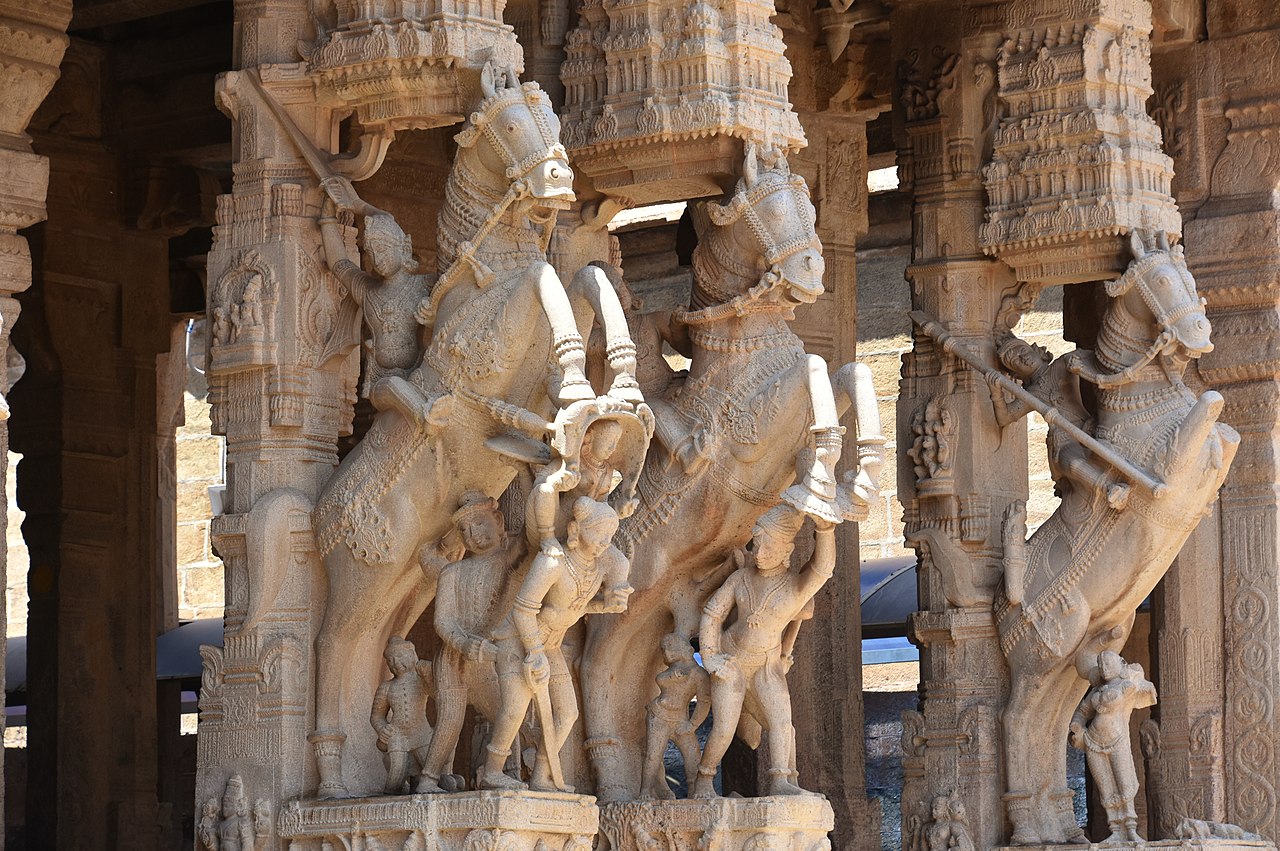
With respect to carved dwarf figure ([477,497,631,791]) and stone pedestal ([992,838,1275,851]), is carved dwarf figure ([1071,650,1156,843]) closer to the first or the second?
stone pedestal ([992,838,1275,851])

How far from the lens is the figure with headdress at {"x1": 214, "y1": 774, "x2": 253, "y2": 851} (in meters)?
10.2

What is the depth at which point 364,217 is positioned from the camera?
10.7 metres

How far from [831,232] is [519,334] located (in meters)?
5.66

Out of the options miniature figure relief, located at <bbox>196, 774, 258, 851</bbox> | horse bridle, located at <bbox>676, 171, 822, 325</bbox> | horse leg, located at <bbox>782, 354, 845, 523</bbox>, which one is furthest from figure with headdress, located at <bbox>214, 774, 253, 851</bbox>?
horse bridle, located at <bbox>676, 171, 822, 325</bbox>

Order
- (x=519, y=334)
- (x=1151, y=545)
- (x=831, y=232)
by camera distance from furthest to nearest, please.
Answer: (x=831, y=232)
(x=1151, y=545)
(x=519, y=334)

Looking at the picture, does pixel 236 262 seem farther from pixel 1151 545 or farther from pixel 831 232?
pixel 831 232

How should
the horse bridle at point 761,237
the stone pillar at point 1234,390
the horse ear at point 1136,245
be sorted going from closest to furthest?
the horse bridle at point 761,237
the horse ear at point 1136,245
the stone pillar at point 1234,390

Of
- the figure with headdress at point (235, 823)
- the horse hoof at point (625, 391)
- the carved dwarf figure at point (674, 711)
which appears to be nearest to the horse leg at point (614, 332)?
the horse hoof at point (625, 391)

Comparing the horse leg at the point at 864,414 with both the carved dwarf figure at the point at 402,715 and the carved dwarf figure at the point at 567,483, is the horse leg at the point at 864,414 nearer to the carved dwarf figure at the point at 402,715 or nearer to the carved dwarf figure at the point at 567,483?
the carved dwarf figure at the point at 567,483

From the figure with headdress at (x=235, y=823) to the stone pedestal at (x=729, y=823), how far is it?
5.52 ft

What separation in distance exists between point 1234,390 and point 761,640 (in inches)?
160

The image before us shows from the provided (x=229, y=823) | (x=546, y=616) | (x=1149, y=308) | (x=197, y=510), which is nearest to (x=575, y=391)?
(x=546, y=616)

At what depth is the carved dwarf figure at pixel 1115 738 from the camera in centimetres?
1248

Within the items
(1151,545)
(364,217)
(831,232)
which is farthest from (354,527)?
(831,232)
